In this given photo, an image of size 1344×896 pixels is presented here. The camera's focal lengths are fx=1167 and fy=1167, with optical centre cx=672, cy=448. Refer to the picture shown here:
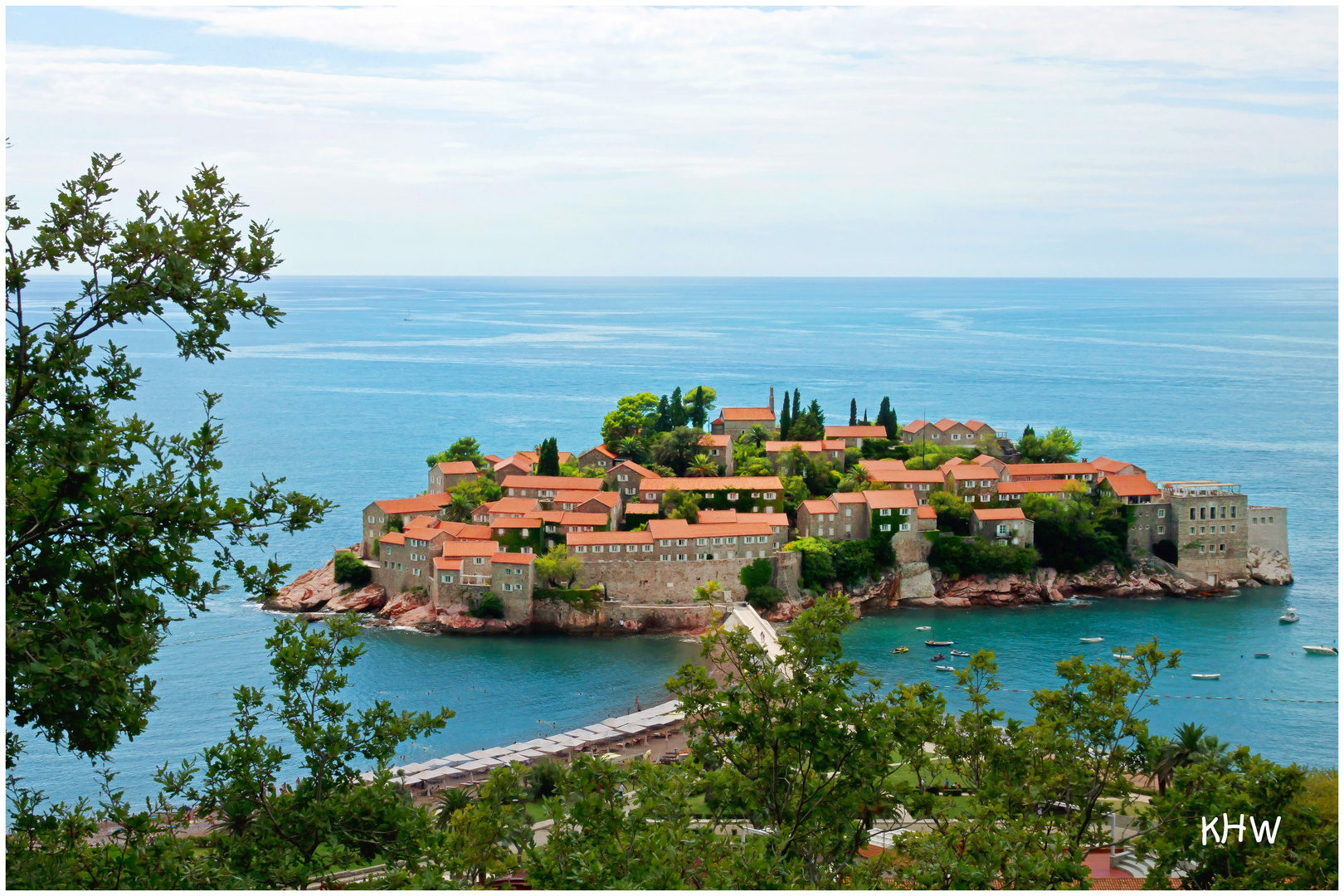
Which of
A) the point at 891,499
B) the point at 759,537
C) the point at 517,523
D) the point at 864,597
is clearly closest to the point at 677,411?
the point at 891,499

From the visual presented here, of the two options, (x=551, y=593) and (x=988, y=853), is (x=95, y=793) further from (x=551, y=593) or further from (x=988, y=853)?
(x=988, y=853)

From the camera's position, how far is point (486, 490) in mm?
48969

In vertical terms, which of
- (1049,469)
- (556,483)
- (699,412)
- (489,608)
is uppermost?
(699,412)

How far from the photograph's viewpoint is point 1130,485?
1964 inches

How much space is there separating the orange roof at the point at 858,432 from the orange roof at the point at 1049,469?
660cm

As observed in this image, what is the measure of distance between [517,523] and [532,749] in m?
13.9

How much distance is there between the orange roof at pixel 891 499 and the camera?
46625mm

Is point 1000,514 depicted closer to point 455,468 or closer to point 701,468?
point 701,468

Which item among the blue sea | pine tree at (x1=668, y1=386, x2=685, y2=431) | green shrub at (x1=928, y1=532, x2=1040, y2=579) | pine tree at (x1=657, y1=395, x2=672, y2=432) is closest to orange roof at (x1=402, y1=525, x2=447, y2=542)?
the blue sea

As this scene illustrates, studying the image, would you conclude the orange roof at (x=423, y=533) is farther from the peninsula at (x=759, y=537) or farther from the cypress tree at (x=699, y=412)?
the cypress tree at (x=699, y=412)

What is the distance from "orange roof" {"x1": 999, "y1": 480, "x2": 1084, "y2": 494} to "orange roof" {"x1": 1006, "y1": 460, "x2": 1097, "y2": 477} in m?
1.65

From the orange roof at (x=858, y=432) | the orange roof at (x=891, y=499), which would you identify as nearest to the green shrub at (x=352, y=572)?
the orange roof at (x=891, y=499)

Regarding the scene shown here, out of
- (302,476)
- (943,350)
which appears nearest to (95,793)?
(302,476)

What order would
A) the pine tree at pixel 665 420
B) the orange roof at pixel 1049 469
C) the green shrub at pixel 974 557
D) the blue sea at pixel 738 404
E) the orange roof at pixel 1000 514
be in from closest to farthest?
the blue sea at pixel 738 404, the green shrub at pixel 974 557, the orange roof at pixel 1000 514, the orange roof at pixel 1049 469, the pine tree at pixel 665 420
